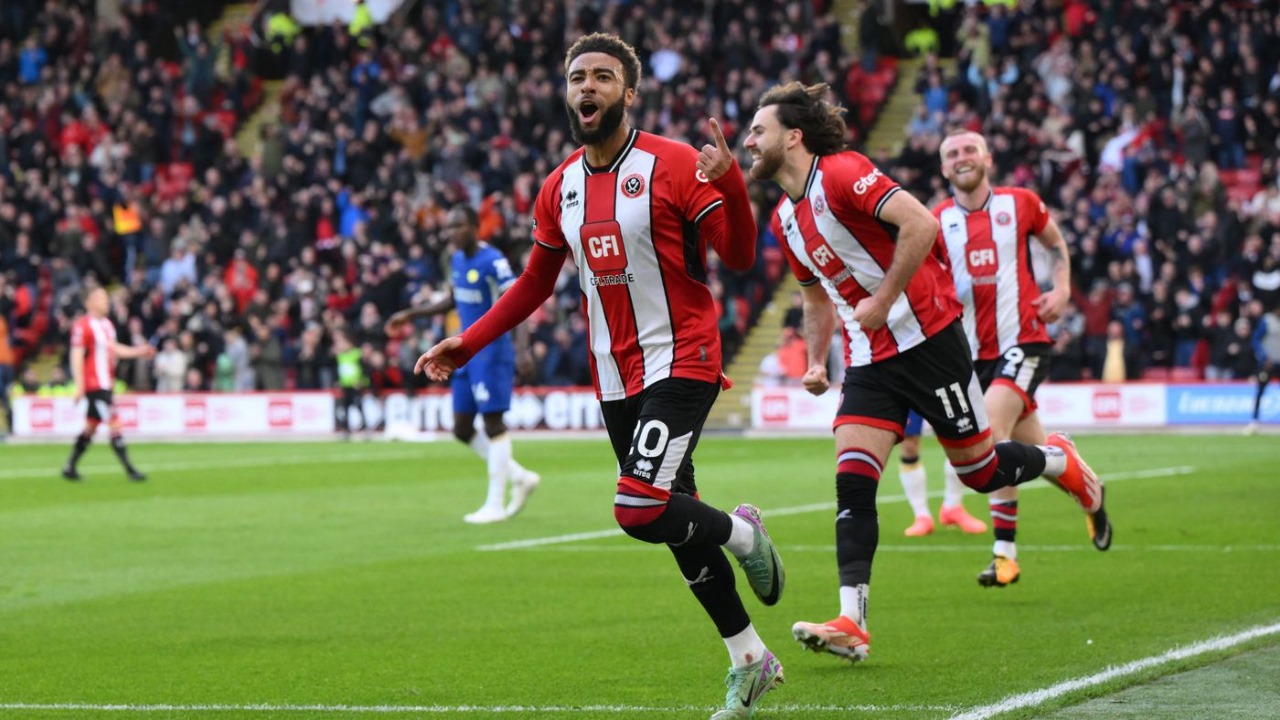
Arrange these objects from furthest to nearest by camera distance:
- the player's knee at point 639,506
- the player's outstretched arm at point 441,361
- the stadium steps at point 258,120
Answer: the stadium steps at point 258,120
the player's outstretched arm at point 441,361
the player's knee at point 639,506

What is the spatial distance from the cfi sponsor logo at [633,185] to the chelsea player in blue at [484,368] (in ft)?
25.3

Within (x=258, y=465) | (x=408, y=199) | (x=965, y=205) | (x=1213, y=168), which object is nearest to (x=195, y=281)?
(x=408, y=199)

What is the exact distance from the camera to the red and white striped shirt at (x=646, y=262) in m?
6.58

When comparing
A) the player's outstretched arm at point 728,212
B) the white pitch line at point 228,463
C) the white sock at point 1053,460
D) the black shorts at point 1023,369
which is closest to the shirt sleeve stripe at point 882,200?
the player's outstretched arm at point 728,212

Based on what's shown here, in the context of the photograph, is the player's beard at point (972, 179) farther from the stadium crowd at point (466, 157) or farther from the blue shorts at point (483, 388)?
the stadium crowd at point (466, 157)

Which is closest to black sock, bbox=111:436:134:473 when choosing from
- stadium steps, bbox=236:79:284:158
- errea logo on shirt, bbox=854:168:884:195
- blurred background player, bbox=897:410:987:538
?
blurred background player, bbox=897:410:987:538

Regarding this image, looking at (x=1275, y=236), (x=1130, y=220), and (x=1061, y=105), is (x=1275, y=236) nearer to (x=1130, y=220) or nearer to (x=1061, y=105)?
(x=1130, y=220)

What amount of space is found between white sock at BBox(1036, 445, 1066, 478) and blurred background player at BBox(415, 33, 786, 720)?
2.79 meters

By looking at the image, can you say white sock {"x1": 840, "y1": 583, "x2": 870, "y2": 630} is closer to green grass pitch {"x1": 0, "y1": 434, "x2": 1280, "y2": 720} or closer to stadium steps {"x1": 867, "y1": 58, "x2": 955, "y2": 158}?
green grass pitch {"x1": 0, "y1": 434, "x2": 1280, "y2": 720}

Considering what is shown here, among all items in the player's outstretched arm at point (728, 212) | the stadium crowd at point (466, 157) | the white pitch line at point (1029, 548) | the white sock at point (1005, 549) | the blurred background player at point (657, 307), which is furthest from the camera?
the stadium crowd at point (466, 157)

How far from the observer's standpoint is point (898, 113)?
36188 mm

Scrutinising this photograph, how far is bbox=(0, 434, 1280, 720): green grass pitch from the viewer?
711 cm

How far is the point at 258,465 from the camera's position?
24.0 meters

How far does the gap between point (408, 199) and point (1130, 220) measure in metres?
13.8
